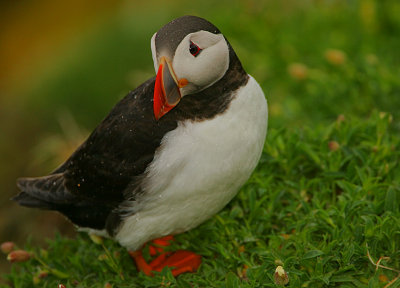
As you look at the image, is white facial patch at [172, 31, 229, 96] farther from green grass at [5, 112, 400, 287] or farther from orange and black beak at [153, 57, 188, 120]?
green grass at [5, 112, 400, 287]

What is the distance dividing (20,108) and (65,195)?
4005mm

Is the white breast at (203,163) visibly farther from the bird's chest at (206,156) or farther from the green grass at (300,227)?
the green grass at (300,227)

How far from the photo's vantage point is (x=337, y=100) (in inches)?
181

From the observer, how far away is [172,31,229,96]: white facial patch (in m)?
2.62

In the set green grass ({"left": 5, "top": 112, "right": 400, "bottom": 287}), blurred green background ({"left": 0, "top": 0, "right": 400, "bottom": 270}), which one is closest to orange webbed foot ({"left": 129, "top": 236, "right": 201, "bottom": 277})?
green grass ({"left": 5, "top": 112, "right": 400, "bottom": 287})

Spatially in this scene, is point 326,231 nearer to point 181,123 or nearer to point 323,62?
point 181,123

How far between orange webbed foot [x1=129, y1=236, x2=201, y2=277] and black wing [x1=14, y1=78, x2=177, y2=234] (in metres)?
0.34

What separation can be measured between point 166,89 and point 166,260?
1.28m

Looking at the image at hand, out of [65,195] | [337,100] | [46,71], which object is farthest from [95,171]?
[46,71]

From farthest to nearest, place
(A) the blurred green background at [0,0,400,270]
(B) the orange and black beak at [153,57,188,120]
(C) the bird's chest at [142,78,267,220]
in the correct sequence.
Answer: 1. (A) the blurred green background at [0,0,400,270]
2. (C) the bird's chest at [142,78,267,220]
3. (B) the orange and black beak at [153,57,188,120]

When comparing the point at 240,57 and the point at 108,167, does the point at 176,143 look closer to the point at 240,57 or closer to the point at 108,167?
the point at 108,167

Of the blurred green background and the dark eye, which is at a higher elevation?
the dark eye

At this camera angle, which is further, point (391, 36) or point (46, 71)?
point (46, 71)

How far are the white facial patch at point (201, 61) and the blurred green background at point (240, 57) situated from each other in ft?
5.83
